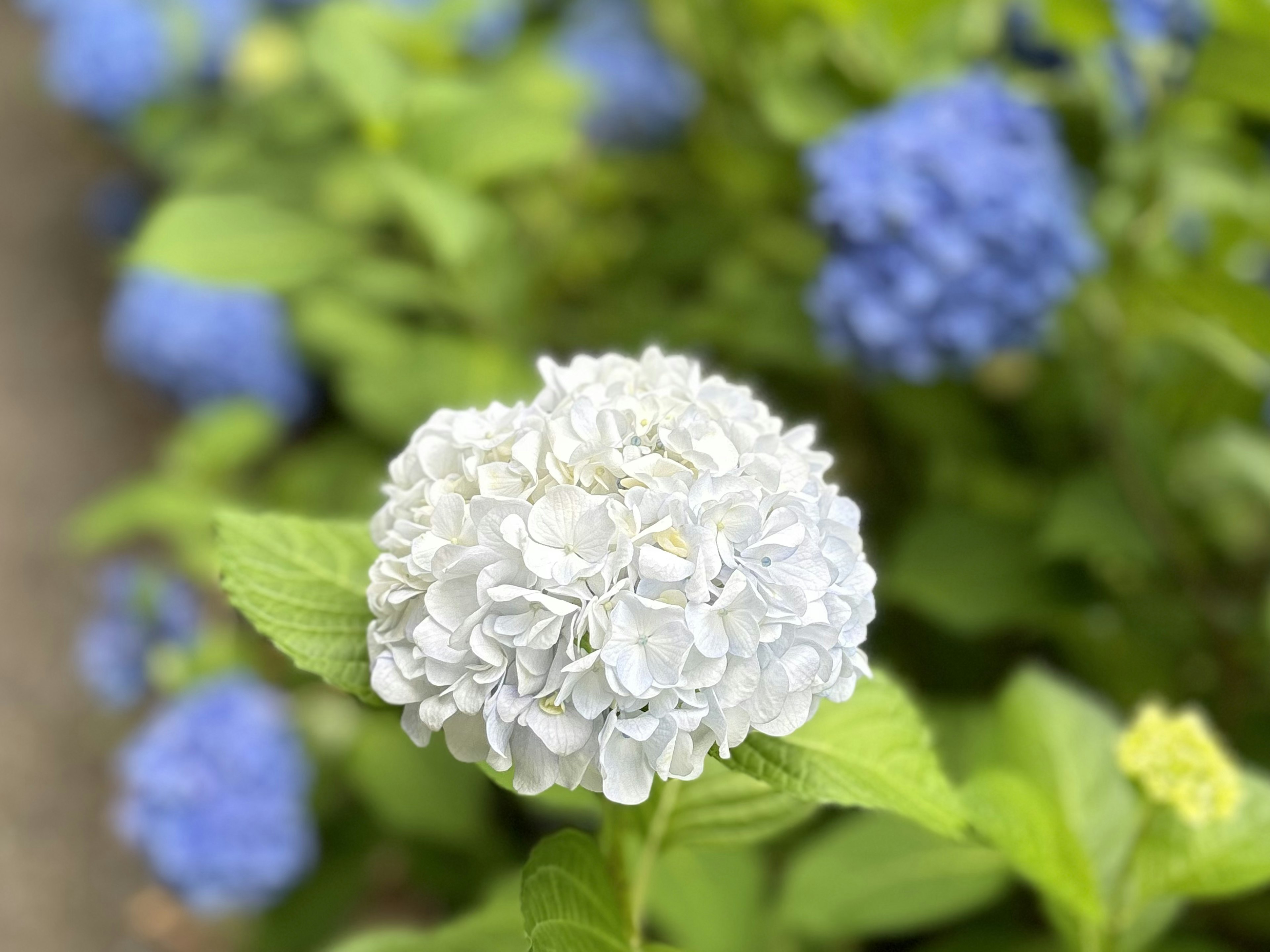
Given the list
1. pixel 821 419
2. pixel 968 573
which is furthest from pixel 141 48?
pixel 968 573

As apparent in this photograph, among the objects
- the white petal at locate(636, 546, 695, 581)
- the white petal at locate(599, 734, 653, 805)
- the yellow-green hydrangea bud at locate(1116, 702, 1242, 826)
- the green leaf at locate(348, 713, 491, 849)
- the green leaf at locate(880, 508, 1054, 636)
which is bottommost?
the green leaf at locate(348, 713, 491, 849)

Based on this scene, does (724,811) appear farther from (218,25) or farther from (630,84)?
(218,25)

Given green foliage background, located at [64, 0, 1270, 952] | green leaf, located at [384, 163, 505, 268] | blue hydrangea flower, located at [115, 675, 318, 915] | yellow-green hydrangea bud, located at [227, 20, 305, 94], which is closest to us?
green foliage background, located at [64, 0, 1270, 952]

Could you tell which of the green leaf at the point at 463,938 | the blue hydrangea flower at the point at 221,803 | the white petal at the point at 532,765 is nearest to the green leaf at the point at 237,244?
the blue hydrangea flower at the point at 221,803

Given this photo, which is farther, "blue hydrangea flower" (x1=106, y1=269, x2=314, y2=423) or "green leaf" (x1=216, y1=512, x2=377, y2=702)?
"blue hydrangea flower" (x1=106, y1=269, x2=314, y2=423)

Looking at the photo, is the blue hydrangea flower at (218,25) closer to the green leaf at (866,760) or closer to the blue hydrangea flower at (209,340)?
the blue hydrangea flower at (209,340)

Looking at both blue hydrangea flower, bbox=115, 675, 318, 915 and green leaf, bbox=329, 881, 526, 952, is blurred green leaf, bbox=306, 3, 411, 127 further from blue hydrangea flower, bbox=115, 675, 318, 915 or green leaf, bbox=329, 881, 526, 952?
green leaf, bbox=329, 881, 526, 952

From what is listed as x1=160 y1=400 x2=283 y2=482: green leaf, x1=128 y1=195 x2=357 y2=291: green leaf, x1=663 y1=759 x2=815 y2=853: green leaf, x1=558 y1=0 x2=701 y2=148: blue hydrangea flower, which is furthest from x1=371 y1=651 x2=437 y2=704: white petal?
x1=558 y1=0 x2=701 y2=148: blue hydrangea flower
